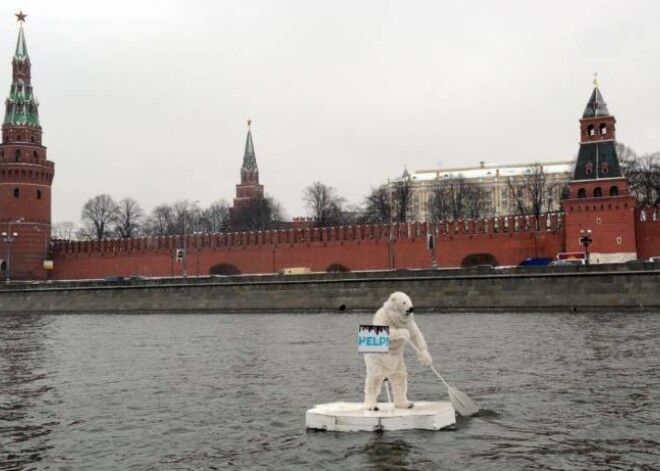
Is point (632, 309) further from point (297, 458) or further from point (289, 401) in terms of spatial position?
point (297, 458)

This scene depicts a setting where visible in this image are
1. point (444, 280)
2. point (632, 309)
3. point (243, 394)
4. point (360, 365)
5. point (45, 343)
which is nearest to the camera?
point (243, 394)

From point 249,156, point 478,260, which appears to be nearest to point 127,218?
point 249,156

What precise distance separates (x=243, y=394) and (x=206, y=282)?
24.6 m

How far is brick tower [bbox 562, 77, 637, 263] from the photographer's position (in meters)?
38.2

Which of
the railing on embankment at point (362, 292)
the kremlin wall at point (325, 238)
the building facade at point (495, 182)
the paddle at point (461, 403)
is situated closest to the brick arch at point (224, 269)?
the kremlin wall at point (325, 238)

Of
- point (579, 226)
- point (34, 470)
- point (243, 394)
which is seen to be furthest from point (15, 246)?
point (34, 470)

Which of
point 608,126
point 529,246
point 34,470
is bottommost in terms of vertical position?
point 34,470

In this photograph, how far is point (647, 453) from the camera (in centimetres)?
830

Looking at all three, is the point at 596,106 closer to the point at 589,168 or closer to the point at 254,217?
the point at 589,168

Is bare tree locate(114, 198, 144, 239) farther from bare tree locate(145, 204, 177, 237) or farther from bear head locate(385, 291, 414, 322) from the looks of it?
bear head locate(385, 291, 414, 322)

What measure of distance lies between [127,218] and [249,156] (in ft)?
76.9

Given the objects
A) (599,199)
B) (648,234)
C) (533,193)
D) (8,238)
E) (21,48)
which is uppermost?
(21,48)

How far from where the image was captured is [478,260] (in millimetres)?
41062

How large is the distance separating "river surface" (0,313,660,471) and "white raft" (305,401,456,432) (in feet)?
0.33
